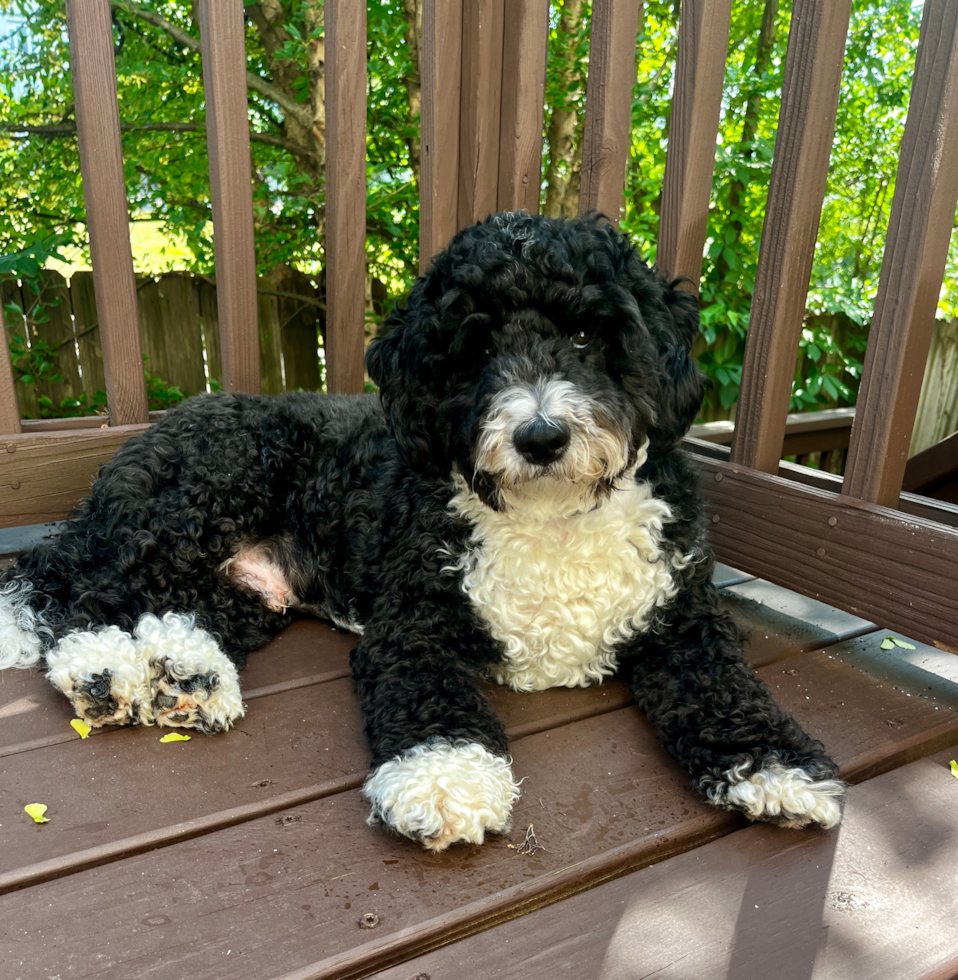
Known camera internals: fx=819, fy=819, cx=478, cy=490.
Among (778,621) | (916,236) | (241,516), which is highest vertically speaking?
(916,236)

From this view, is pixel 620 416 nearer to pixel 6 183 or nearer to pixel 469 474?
pixel 469 474

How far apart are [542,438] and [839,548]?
1251 millimetres

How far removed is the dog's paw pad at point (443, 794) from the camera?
1.63 m

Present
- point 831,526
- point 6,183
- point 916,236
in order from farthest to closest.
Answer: point 6,183 < point 831,526 < point 916,236

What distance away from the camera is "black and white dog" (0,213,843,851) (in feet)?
5.96

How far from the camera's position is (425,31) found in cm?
288

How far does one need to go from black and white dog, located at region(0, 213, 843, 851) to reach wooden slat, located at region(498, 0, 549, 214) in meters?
1.10

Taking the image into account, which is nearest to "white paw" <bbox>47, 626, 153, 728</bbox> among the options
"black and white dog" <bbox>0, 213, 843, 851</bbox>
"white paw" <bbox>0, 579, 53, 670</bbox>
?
"black and white dog" <bbox>0, 213, 843, 851</bbox>

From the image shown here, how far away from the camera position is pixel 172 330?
6223 mm

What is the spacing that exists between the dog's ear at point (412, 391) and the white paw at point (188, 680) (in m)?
0.74

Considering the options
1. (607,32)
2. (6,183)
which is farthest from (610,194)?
(6,183)

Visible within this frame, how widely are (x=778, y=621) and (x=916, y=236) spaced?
1.26 meters

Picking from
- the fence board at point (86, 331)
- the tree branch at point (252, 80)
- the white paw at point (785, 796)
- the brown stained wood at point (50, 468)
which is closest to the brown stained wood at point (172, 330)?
the fence board at point (86, 331)

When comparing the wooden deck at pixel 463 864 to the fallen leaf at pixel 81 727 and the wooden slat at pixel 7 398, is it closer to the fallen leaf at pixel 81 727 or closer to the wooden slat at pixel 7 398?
the fallen leaf at pixel 81 727
